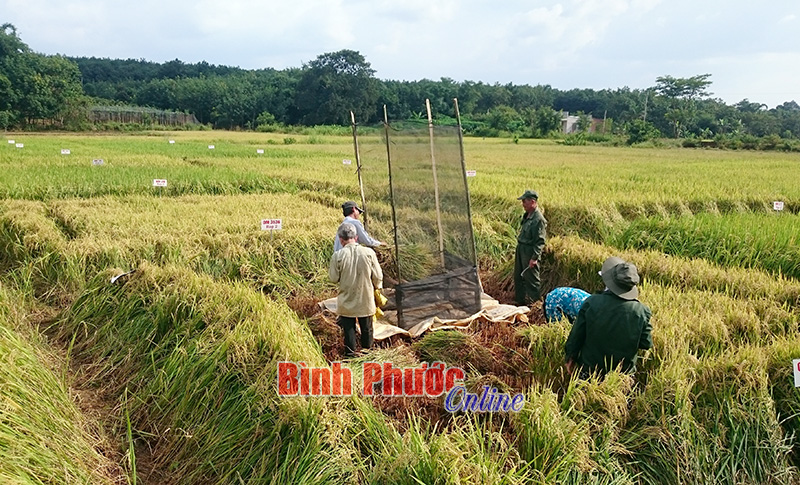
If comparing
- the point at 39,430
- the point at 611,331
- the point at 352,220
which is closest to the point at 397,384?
the point at 611,331

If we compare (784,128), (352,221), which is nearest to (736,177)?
(352,221)

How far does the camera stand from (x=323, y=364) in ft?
11.1

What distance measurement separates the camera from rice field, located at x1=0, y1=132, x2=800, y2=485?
268 centimetres

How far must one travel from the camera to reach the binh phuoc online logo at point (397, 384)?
10.0 ft

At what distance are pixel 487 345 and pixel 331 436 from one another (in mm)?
2025

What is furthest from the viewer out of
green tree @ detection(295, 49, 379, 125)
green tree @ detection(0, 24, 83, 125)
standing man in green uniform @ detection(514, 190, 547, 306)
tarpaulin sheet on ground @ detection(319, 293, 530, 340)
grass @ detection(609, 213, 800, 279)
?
green tree @ detection(295, 49, 379, 125)

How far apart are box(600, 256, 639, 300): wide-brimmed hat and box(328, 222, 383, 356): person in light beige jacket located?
173 cm

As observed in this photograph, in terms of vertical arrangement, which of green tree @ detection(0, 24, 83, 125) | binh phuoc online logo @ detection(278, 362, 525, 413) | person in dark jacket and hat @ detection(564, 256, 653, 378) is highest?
green tree @ detection(0, 24, 83, 125)

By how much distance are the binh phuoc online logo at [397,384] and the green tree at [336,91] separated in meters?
52.2

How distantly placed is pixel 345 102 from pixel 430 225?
2110 inches

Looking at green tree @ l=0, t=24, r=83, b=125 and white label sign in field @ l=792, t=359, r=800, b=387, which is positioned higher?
green tree @ l=0, t=24, r=83, b=125

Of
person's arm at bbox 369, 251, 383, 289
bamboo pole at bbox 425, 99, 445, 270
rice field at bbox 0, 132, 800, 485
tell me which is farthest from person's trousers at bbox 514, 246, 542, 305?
person's arm at bbox 369, 251, 383, 289

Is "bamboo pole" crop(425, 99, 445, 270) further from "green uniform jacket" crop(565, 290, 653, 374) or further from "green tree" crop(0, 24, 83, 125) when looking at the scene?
"green tree" crop(0, 24, 83, 125)

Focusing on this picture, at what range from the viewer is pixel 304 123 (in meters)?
56.3
